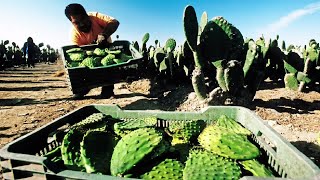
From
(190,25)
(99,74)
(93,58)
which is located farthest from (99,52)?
(190,25)

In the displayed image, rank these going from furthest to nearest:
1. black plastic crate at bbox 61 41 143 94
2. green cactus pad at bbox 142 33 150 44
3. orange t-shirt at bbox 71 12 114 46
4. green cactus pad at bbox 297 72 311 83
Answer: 1. green cactus pad at bbox 142 33 150 44
2. orange t-shirt at bbox 71 12 114 46
3. green cactus pad at bbox 297 72 311 83
4. black plastic crate at bbox 61 41 143 94

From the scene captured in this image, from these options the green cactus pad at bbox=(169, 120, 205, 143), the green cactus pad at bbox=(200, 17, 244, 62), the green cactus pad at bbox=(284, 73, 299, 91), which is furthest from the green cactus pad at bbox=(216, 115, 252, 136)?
the green cactus pad at bbox=(284, 73, 299, 91)

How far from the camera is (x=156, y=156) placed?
1.33 meters

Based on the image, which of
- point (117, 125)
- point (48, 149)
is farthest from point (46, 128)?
point (117, 125)

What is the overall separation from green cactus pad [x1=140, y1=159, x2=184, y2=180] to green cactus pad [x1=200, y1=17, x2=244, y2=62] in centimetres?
266

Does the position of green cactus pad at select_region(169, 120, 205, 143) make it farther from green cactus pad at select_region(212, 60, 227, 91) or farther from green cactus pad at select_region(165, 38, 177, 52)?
green cactus pad at select_region(165, 38, 177, 52)

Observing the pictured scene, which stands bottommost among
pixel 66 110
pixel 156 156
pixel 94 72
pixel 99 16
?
pixel 66 110

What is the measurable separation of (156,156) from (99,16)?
4.92m

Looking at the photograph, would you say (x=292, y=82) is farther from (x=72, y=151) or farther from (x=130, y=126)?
(x=72, y=151)

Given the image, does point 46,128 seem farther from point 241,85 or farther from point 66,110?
point 66,110

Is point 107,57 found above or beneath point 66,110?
above

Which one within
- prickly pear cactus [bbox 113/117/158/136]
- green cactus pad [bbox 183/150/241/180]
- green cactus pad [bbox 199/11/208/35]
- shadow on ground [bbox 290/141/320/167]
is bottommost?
shadow on ground [bbox 290/141/320/167]

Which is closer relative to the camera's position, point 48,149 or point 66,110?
point 48,149

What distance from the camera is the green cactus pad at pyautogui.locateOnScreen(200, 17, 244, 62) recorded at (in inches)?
147
